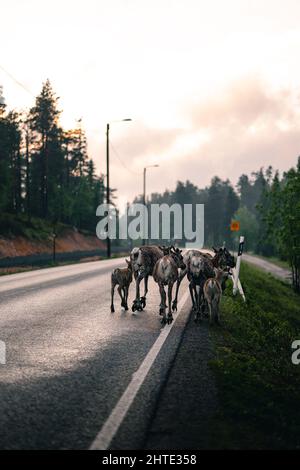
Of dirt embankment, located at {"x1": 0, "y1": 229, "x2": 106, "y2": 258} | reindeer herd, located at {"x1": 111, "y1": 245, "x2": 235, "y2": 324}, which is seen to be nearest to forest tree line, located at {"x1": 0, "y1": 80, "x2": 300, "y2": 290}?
dirt embankment, located at {"x1": 0, "y1": 229, "x2": 106, "y2": 258}

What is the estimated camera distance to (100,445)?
4078 millimetres

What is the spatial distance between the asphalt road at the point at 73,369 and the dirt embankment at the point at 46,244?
36.0 metres

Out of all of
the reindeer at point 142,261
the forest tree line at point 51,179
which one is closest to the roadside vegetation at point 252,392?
the reindeer at point 142,261

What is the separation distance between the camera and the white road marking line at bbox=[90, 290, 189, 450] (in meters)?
4.17

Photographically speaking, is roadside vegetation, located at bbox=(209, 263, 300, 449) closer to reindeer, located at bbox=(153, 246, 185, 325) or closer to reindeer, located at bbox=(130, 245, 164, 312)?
reindeer, located at bbox=(153, 246, 185, 325)

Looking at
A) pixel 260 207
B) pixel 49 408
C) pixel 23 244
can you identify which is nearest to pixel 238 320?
pixel 49 408

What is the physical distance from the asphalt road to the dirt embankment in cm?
3597

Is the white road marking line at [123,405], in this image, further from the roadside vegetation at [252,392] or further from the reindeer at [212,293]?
the reindeer at [212,293]

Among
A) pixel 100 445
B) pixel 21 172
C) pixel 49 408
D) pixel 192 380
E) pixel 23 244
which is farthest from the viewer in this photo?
pixel 21 172

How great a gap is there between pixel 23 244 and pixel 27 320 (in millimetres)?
42995

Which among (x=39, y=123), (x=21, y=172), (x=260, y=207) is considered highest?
(x=39, y=123)

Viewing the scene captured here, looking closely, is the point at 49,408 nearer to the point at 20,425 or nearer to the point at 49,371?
the point at 20,425

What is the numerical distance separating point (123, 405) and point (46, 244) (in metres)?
53.3

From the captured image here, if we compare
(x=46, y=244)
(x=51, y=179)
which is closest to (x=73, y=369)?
(x=46, y=244)
